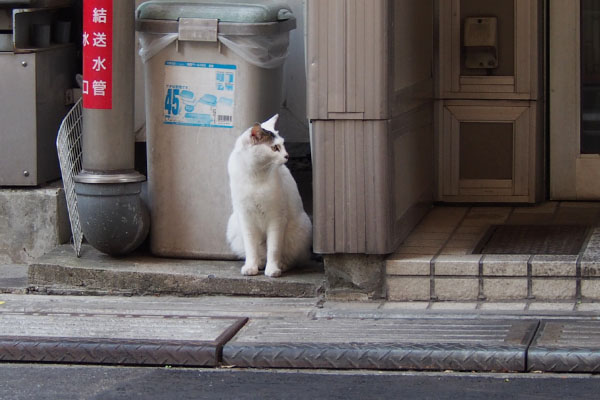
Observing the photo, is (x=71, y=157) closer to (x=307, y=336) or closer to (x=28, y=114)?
(x=28, y=114)

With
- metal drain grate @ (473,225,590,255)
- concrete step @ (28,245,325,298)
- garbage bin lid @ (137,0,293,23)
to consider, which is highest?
garbage bin lid @ (137,0,293,23)

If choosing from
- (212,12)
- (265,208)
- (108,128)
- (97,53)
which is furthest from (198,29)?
(265,208)

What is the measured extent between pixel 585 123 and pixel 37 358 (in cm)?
431

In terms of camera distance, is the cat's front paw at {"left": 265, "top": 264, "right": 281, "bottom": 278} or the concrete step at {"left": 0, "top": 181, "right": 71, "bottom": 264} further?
the concrete step at {"left": 0, "top": 181, "right": 71, "bottom": 264}

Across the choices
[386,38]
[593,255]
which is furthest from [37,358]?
[593,255]

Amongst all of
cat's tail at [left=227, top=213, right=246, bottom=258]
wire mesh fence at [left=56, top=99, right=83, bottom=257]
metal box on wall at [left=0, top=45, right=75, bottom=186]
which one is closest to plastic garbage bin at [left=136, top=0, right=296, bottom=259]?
cat's tail at [left=227, top=213, right=246, bottom=258]

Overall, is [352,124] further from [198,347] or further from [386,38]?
[198,347]

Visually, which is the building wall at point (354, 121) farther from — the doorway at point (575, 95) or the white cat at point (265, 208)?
the doorway at point (575, 95)

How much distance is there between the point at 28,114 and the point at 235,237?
172 centimetres

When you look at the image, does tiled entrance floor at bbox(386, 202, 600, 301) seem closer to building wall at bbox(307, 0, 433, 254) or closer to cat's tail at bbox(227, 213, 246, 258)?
building wall at bbox(307, 0, 433, 254)

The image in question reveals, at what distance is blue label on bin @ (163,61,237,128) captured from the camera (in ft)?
22.4

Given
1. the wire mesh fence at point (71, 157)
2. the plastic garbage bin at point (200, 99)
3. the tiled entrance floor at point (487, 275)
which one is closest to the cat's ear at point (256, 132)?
the plastic garbage bin at point (200, 99)

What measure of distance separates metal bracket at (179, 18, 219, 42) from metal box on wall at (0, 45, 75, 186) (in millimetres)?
1205

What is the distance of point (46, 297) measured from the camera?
672 centimetres
